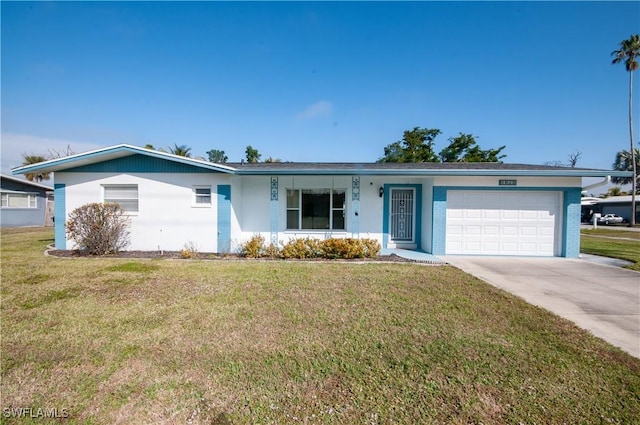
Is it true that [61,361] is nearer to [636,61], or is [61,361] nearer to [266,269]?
[266,269]

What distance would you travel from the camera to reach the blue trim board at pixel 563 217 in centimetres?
932

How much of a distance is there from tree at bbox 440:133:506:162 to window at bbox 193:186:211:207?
31286 millimetres

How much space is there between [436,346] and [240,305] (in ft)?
10.6

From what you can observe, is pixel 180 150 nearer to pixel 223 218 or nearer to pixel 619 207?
pixel 223 218

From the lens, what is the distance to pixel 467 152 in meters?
32.8

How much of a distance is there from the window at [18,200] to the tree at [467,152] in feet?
130

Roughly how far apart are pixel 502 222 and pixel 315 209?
6737 mm

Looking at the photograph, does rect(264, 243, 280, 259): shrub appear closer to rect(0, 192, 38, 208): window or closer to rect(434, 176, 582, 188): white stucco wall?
rect(434, 176, 582, 188): white stucco wall

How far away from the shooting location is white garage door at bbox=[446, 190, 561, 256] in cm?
Result: 958

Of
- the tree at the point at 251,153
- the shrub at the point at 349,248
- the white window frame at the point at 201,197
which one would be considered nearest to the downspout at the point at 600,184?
the shrub at the point at 349,248

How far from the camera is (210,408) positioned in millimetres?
2480

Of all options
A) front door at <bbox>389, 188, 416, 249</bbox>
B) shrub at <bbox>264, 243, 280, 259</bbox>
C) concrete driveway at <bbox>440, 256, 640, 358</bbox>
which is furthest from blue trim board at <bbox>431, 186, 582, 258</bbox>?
shrub at <bbox>264, 243, 280, 259</bbox>

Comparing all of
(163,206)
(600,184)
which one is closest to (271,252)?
(163,206)

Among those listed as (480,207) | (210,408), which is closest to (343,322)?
(210,408)
